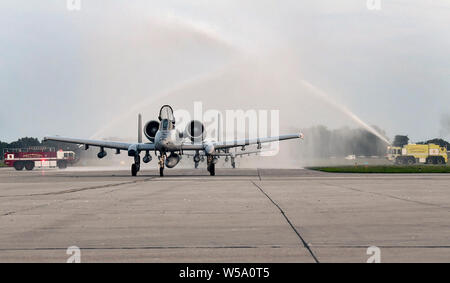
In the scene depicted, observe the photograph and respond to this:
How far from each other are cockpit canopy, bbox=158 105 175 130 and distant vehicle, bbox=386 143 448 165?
219 feet

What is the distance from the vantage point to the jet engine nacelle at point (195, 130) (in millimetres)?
49500

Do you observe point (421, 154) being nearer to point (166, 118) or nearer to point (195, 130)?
point (195, 130)

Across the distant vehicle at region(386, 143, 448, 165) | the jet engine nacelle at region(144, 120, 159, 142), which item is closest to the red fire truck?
the jet engine nacelle at region(144, 120, 159, 142)

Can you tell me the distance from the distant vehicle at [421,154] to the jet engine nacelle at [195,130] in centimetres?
5959

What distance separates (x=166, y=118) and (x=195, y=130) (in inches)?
321

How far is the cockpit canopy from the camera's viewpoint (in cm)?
4144

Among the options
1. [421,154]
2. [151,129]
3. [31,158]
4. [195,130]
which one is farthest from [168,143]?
[421,154]

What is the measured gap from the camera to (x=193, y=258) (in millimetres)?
7289

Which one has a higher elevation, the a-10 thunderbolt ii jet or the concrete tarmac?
the a-10 thunderbolt ii jet

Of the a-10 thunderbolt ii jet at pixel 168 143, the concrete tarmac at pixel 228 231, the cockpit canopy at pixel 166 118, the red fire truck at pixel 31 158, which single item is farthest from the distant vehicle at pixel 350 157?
the concrete tarmac at pixel 228 231

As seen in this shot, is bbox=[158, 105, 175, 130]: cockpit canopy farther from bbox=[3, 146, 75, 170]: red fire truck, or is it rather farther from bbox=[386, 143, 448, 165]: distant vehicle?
bbox=[386, 143, 448, 165]: distant vehicle

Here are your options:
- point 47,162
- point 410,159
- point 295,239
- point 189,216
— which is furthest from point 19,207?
point 410,159

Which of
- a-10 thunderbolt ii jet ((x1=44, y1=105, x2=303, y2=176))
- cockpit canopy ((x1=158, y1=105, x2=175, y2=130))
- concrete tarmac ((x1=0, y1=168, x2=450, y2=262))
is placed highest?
cockpit canopy ((x1=158, y1=105, x2=175, y2=130))
